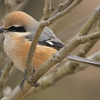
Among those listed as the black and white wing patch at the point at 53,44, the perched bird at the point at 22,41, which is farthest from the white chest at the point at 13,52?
the black and white wing patch at the point at 53,44

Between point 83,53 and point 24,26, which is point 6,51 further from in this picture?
point 83,53

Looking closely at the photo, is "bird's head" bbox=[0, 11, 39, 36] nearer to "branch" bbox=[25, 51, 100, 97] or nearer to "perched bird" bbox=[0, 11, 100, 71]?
"perched bird" bbox=[0, 11, 100, 71]

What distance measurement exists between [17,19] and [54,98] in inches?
127

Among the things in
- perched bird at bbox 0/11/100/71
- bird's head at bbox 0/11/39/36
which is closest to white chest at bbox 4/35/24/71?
perched bird at bbox 0/11/100/71

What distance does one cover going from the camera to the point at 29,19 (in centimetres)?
263

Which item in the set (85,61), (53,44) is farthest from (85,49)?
(53,44)

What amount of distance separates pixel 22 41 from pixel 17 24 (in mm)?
213

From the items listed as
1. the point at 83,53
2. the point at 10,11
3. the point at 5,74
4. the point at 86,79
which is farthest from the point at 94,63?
the point at 86,79

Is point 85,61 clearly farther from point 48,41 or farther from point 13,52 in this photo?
point 13,52

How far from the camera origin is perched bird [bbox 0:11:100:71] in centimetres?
238

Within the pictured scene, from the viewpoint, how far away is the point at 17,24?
2.50m

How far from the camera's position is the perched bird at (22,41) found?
238 centimetres

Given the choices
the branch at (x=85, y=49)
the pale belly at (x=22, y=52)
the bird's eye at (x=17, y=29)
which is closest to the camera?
the pale belly at (x=22, y=52)

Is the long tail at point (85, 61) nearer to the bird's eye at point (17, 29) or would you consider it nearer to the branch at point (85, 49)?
the branch at point (85, 49)
